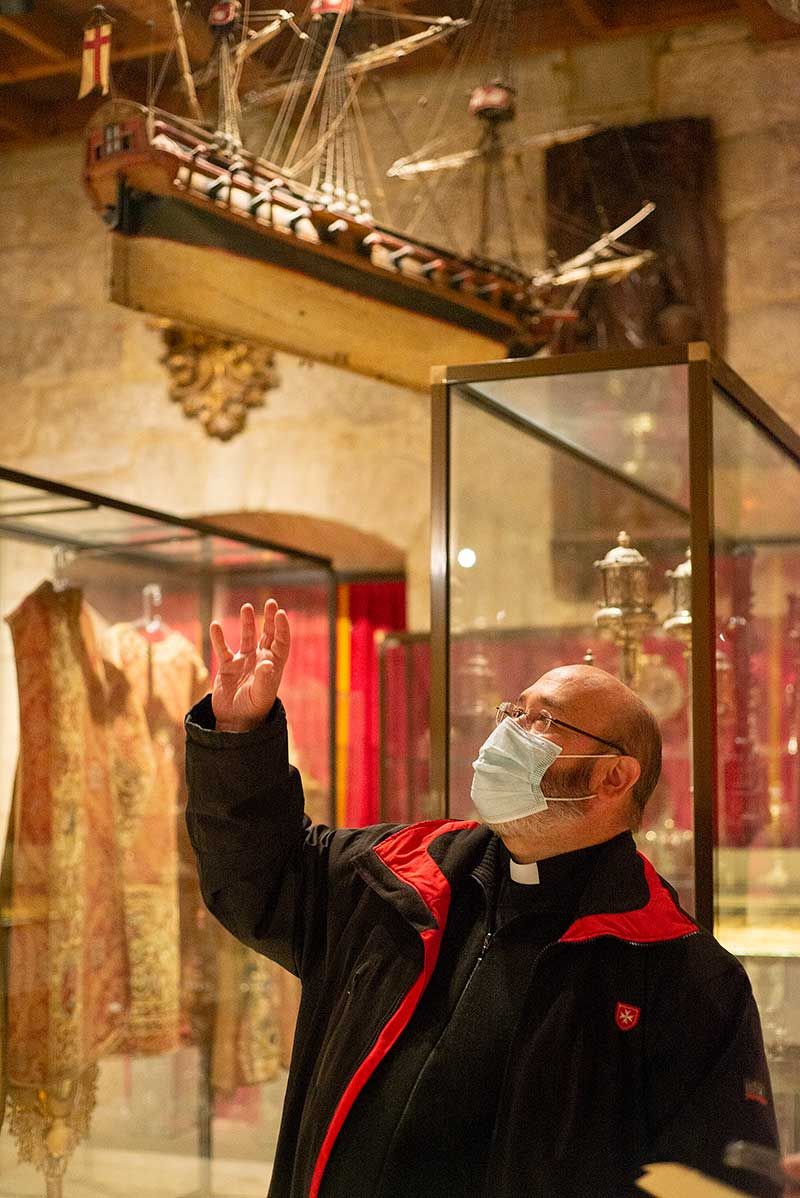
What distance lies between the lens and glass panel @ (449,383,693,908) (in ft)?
11.2

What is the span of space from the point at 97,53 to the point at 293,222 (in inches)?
33.2

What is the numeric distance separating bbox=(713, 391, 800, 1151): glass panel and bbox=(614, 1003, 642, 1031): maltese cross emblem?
3.14 feet

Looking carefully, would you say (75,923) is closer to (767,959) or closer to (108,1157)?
(108,1157)

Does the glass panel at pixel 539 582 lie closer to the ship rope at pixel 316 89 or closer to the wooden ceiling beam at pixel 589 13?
the ship rope at pixel 316 89

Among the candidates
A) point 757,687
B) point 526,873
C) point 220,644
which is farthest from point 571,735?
point 757,687

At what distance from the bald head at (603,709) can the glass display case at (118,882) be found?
2062 millimetres

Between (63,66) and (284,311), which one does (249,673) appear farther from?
(284,311)

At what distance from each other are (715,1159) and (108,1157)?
9.84 ft

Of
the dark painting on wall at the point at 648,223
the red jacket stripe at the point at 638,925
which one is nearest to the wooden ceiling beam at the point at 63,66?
the dark painting on wall at the point at 648,223

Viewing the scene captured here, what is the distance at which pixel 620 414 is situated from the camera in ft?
12.5

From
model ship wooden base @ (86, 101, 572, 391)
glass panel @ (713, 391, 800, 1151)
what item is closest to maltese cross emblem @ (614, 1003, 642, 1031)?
glass panel @ (713, 391, 800, 1151)

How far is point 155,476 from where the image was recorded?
6586 millimetres

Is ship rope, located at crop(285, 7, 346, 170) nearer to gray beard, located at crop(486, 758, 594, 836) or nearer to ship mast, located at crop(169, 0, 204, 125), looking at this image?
ship mast, located at crop(169, 0, 204, 125)

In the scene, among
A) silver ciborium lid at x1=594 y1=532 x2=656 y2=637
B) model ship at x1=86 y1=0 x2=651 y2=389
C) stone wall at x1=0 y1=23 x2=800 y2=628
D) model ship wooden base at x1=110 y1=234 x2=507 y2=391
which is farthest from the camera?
stone wall at x1=0 y1=23 x2=800 y2=628
